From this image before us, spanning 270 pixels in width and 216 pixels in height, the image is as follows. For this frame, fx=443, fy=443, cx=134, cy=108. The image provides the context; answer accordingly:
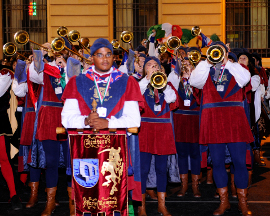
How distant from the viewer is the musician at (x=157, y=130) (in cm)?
587

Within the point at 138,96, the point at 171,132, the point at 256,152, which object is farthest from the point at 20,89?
the point at 256,152

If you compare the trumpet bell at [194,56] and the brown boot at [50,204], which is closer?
the brown boot at [50,204]

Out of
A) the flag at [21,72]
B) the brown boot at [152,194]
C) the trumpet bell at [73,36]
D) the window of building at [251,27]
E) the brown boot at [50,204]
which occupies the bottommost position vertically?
the brown boot at [152,194]

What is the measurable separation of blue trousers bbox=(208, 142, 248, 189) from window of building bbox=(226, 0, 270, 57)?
10217 mm

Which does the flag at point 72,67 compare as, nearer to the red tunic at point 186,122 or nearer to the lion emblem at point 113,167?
the lion emblem at point 113,167

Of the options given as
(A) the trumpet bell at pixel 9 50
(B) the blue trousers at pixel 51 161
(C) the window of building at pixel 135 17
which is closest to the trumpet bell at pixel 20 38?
(A) the trumpet bell at pixel 9 50

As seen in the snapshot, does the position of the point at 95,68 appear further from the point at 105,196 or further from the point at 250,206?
the point at 250,206

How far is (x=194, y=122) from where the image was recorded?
711cm

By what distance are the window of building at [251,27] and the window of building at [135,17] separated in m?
2.79

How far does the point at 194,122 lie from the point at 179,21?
7954 mm

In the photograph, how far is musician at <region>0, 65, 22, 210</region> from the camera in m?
6.21

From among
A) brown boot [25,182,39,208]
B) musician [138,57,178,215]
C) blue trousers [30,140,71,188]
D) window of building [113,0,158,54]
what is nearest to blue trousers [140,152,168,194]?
musician [138,57,178,215]

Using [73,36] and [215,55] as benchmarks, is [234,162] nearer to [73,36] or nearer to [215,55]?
[215,55]

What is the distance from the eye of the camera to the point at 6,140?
633 centimetres
